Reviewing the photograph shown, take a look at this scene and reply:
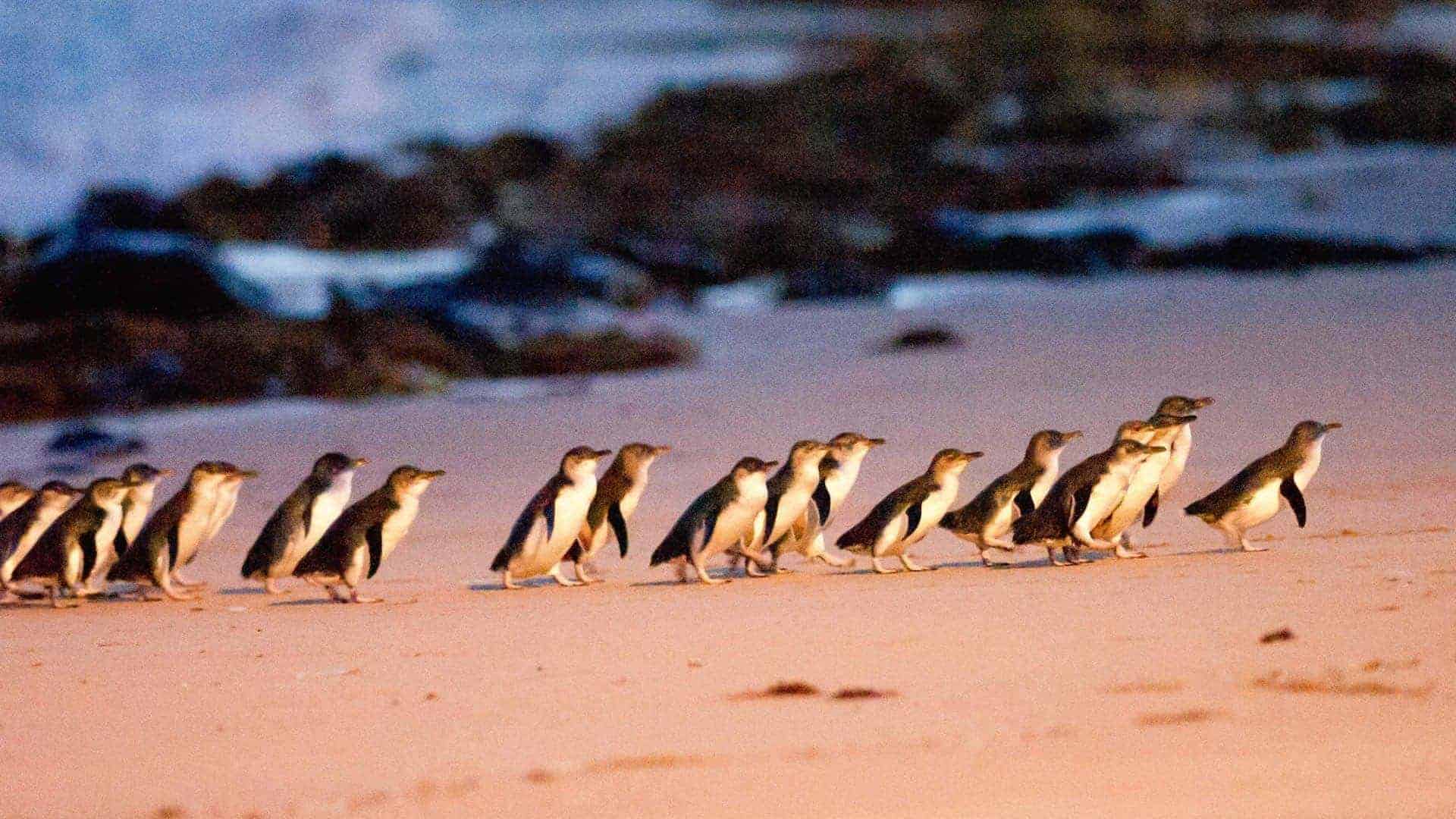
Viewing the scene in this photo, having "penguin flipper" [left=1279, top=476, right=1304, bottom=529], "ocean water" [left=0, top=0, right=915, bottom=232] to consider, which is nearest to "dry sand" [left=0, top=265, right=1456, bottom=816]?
"penguin flipper" [left=1279, top=476, right=1304, bottom=529]

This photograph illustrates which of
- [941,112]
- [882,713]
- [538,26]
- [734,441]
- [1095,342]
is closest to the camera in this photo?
[882,713]

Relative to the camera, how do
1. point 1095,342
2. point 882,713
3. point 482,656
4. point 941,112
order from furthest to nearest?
point 941,112, point 1095,342, point 482,656, point 882,713

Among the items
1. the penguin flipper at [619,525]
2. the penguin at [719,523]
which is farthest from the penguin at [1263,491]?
the penguin flipper at [619,525]

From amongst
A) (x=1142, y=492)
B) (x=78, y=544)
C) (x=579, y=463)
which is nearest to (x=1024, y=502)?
(x=1142, y=492)

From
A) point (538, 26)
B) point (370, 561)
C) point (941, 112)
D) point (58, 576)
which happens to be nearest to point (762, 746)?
point (370, 561)

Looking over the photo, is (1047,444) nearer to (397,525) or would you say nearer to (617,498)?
(617,498)

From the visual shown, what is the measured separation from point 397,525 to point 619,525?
0.75 m

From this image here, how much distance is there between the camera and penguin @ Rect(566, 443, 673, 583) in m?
8.06

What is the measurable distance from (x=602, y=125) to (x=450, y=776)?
23521mm

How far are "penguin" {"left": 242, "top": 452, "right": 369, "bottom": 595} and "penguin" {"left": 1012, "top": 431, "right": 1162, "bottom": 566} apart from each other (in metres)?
2.26

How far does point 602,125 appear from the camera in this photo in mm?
27984

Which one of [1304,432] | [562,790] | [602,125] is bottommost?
[562,790]

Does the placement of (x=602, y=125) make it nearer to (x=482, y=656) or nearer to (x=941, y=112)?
(x=941, y=112)

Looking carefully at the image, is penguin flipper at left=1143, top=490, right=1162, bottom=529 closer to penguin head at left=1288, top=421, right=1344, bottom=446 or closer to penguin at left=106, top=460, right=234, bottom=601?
penguin head at left=1288, top=421, right=1344, bottom=446
